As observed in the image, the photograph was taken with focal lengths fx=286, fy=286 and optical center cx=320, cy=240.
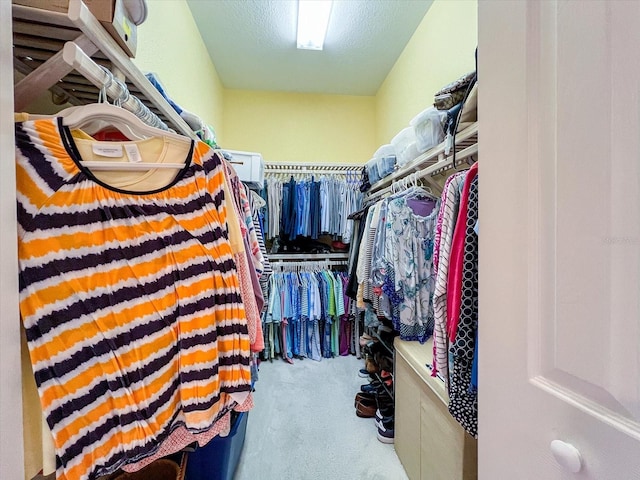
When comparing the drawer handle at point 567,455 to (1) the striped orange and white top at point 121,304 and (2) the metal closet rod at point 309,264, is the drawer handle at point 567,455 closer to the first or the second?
(1) the striped orange and white top at point 121,304

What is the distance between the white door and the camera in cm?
34

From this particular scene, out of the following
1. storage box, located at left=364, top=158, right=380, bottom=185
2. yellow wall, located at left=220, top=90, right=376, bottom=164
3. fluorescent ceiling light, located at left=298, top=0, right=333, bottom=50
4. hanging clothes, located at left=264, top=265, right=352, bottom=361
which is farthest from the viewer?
yellow wall, located at left=220, top=90, right=376, bottom=164

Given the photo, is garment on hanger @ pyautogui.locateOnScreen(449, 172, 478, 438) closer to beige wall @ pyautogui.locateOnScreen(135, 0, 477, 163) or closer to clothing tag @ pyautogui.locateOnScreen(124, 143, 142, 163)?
clothing tag @ pyautogui.locateOnScreen(124, 143, 142, 163)

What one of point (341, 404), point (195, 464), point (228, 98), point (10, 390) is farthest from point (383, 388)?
point (228, 98)

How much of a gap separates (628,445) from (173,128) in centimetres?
155

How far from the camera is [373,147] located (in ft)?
12.1

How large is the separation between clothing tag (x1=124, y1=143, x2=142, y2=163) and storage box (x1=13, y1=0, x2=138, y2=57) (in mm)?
293

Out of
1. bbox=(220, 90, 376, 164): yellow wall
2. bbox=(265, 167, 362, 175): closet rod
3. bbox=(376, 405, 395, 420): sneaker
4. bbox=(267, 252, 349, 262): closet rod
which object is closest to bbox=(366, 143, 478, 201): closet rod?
bbox=(265, 167, 362, 175): closet rod

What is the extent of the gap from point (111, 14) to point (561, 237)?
107 cm

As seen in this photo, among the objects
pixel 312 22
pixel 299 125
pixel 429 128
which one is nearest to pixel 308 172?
pixel 299 125

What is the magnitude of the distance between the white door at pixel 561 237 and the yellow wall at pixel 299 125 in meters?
3.10

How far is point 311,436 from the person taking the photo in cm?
182

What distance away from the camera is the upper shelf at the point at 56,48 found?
0.63m

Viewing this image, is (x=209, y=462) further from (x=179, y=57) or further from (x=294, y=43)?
(x=294, y=43)
